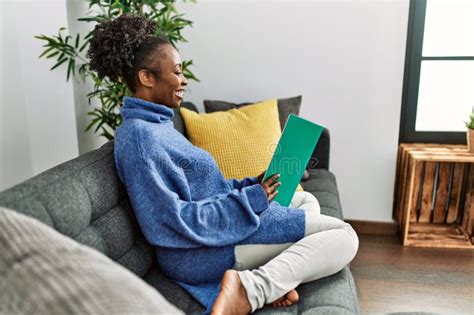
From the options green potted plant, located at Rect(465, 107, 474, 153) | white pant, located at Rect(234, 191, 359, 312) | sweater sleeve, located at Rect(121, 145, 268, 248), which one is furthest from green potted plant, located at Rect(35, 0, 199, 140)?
green potted plant, located at Rect(465, 107, 474, 153)

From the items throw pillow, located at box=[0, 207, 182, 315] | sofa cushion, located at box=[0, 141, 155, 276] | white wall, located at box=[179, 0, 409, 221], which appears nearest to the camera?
throw pillow, located at box=[0, 207, 182, 315]

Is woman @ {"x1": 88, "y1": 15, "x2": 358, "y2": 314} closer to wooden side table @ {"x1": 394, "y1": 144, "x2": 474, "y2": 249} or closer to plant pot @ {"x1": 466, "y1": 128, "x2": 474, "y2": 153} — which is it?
wooden side table @ {"x1": 394, "y1": 144, "x2": 474, "y2": 249}

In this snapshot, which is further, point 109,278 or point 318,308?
point 318,308

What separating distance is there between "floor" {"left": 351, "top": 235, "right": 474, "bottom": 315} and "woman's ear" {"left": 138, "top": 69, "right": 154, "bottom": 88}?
4.18 ft

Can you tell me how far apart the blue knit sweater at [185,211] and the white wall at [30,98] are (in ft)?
3.38

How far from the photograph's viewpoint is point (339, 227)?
137 cm

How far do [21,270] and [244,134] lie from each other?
4.48ft

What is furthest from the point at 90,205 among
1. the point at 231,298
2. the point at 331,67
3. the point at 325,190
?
the point at 331,67

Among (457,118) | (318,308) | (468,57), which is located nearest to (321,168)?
(457,118)

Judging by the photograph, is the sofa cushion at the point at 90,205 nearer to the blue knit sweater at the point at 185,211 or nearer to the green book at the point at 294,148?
the blue knit sweater at the point at 185,211

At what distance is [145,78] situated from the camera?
1.38 m

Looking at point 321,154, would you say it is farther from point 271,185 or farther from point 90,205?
point 90,205

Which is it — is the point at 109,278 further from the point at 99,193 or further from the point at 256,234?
the point at 256,234

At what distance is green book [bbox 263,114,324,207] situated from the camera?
52.1 inches
